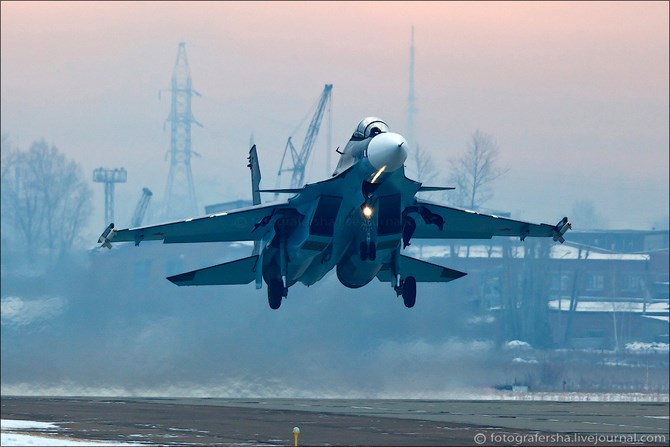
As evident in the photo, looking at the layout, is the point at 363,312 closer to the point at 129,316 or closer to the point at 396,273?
the point at 129,316

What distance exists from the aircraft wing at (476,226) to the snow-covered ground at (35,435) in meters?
12.4

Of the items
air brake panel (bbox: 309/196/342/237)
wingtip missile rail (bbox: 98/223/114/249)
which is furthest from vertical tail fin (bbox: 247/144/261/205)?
air brake panel (bbox: 309/196/342/237)

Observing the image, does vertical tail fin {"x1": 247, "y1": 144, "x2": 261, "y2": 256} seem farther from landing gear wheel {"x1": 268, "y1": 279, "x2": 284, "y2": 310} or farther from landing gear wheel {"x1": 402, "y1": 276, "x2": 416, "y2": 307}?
landing gear wheel {"x1": 402, "y1": 276, "x2": 416, "y2": 307}

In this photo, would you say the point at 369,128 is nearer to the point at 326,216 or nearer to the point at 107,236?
the point at 326,216

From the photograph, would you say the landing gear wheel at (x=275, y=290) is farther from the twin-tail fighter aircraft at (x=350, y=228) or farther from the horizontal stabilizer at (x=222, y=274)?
the horizontal stabilizer at (x=222, y=274)

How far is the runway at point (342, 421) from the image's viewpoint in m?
38.0

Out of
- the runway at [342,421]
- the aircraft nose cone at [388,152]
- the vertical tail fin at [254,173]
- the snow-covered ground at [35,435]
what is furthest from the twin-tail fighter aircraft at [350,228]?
the snow-covered ground at [35,435]

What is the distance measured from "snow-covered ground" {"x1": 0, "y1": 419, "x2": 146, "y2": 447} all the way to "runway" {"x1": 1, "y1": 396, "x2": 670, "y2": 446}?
67 centimetres

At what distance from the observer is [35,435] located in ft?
119

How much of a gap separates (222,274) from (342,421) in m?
7.98

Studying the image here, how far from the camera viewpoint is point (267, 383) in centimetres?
6144

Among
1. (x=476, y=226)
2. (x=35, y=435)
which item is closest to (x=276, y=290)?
(x=476, y=226)

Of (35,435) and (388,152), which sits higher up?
(388,152)

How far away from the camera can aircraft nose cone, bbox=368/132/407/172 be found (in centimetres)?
3250
